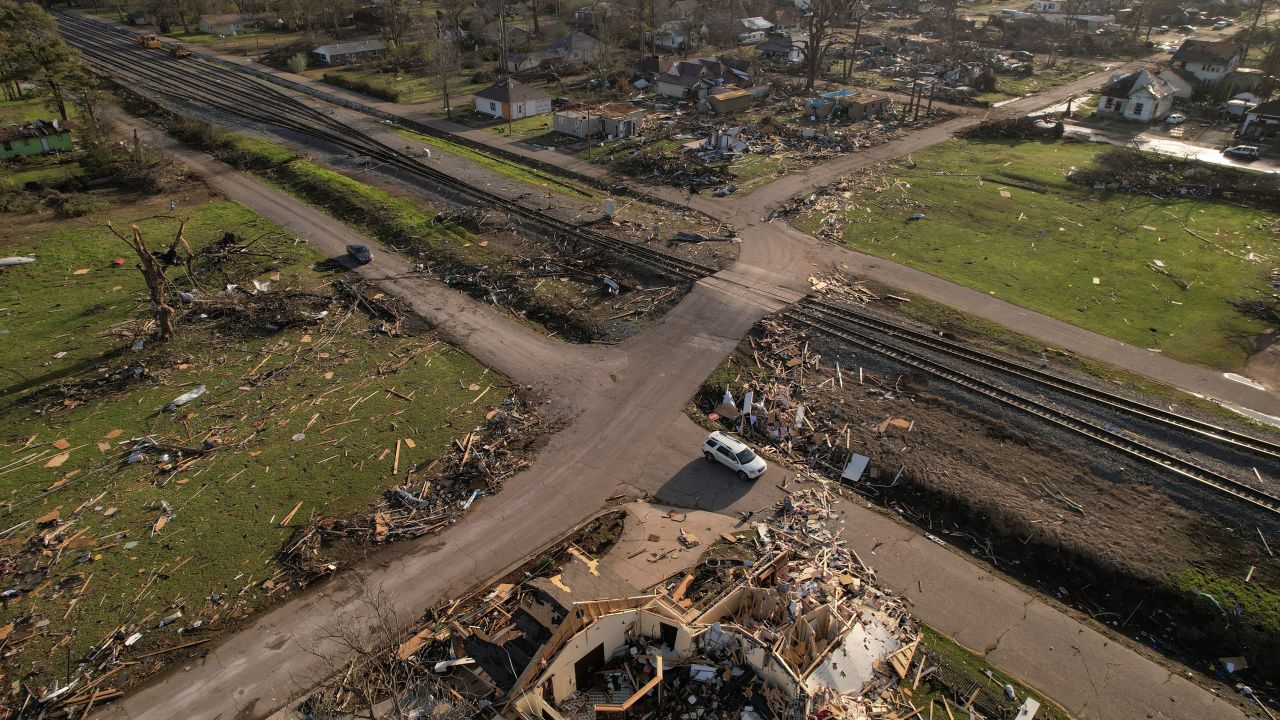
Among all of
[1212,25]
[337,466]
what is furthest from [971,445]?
[1212,25]

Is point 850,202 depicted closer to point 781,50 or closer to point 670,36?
point 781,50

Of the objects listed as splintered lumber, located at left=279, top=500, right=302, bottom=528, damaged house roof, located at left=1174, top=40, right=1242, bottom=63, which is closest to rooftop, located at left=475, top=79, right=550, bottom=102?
splintered lumber, located at left=279, top=500, right=302, bottom=528

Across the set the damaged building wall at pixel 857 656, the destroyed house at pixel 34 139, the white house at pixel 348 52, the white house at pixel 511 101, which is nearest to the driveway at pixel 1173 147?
the white house at pixel 511 101

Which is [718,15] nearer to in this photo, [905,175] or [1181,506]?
[905,175]

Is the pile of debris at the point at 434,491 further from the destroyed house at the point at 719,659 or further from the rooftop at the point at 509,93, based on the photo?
the rooftop at the point at 509,93

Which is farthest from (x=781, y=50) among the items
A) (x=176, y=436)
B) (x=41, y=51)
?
(x=176, y=436)

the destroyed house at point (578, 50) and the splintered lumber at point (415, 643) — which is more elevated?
the destroyed house at point (578, 50)
